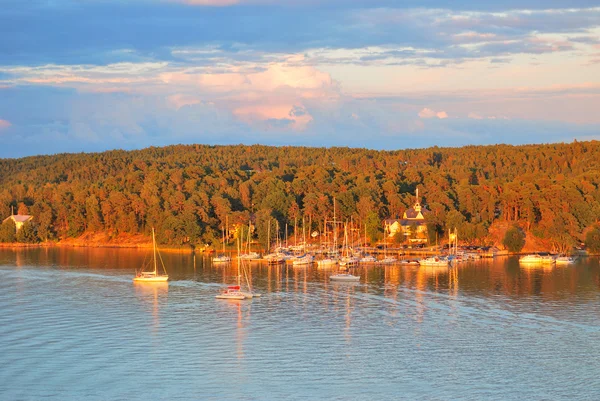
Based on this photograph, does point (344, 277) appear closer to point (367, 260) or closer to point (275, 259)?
point (367, 260)

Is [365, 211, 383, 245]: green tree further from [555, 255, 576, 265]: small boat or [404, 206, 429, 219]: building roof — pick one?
[555, 255, 576, 265]: small boat

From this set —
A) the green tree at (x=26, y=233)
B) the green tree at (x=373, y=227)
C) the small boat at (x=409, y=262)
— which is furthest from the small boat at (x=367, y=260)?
the green tree at (x=26, y=233)

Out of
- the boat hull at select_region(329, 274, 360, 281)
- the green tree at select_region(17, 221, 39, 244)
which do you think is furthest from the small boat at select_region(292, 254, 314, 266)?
the green tree at select_region(17, 221, 39, 244)

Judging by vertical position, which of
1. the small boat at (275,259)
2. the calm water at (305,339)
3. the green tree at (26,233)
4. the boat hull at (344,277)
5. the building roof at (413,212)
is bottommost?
the calm water at (305,339)

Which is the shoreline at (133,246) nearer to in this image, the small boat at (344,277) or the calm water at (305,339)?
the calm water at (305,339)

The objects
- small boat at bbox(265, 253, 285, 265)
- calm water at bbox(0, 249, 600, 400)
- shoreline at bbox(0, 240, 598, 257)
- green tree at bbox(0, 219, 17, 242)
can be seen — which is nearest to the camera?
calm water at bbox(0, 249, 600, 400)

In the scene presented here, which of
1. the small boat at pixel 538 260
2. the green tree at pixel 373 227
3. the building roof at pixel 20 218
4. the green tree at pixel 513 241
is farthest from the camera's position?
the building roof at pixel 20 218

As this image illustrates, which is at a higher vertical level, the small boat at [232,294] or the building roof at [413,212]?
the building roof at [413,212]
